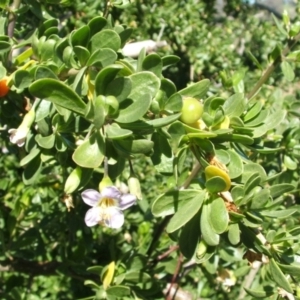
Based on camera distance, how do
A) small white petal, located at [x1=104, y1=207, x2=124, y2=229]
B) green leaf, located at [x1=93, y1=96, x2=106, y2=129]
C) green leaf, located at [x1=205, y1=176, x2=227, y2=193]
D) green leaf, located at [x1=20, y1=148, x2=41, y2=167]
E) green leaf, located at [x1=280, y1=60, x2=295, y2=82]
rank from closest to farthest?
green leaf, located at [x1=93, y1=96, x2=106, y2=129]
green leaf, located at [x1=205, y1=176, x2=227, y2=193]
small white petal, located at [x1=104, y1=207, x2=124, y2=229]
green leaf, located at [x1=20, y1=148, x2=41, y2=167]
green leaf, located at [x1=280, y1=60, x2=295, y2=82]

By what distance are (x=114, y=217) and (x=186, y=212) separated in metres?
0.15

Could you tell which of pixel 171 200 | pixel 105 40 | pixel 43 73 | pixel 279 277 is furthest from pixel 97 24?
pixel 279 277

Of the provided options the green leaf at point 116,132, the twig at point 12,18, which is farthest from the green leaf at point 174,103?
the twig at point 12,18

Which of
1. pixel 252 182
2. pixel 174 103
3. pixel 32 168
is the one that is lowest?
pixel 32 168

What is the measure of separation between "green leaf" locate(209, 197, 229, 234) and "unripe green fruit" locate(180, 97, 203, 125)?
16 cm

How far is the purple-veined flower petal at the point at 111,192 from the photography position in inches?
39.4

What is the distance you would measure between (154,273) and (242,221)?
589mm

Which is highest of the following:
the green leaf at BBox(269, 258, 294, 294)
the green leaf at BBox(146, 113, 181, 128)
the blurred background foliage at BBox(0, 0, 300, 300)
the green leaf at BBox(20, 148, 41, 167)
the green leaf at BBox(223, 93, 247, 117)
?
the green leaf at BBox(146, 113, 181, 128)

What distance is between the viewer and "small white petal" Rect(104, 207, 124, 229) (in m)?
1.06

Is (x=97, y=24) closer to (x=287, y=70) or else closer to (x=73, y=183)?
(x=73, y=183)

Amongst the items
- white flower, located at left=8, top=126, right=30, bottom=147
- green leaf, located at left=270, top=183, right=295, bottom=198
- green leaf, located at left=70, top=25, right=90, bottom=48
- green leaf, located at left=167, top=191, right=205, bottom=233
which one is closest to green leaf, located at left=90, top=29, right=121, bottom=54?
green leaf, located at left=70, top=25, right=90, bottom=48

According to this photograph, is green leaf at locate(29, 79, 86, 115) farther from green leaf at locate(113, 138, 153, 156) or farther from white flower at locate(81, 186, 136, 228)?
white flower at locate(81, 186, 136, 228)

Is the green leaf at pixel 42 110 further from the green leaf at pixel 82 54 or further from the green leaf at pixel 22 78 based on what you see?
the green leaf at pixel 82 54

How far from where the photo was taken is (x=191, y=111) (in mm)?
976
